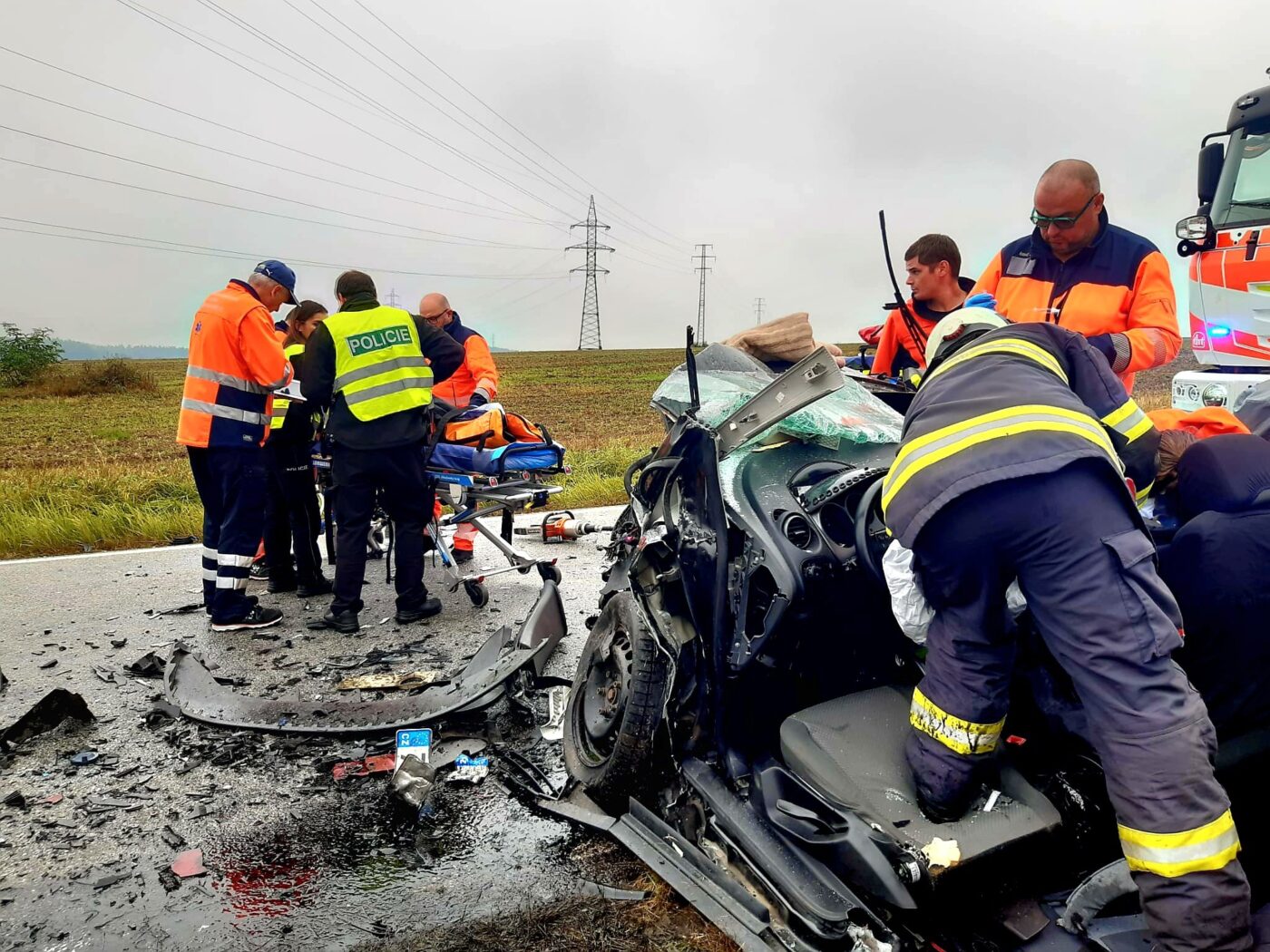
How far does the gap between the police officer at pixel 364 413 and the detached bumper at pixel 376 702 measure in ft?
3.32

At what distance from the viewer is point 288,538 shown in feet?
18.5

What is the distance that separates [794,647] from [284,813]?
72.2 inches

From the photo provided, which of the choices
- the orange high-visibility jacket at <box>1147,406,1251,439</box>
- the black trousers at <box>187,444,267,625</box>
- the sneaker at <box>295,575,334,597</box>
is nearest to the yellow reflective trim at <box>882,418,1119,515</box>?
the orange high-visibility jacket at <box>1147,406,1251,439</box>

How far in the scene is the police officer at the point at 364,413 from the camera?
15.1 ft

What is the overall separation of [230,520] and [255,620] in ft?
1.94

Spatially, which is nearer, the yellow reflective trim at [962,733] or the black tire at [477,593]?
the yellow reflective trim at [962,733]

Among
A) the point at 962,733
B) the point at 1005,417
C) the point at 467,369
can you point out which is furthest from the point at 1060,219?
the point at 467,369

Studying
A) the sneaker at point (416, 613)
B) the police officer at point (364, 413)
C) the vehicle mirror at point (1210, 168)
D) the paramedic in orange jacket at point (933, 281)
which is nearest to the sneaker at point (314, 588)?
the police officer at point (364, 413)

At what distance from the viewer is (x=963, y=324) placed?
83.0 inches

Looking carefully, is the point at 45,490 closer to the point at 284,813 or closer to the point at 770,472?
the point at 284,813

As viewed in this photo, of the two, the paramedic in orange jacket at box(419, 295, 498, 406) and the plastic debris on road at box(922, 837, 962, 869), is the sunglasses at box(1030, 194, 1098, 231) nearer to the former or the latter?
the plastic debris on road at box(922, 837, 962, 869)

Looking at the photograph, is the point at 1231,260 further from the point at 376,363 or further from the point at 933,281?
the point at 376,363

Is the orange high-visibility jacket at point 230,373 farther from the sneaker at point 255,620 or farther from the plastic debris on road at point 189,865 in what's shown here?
the plastic debris on road at point 189,865

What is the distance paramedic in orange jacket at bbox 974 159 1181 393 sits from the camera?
351 centimetres
